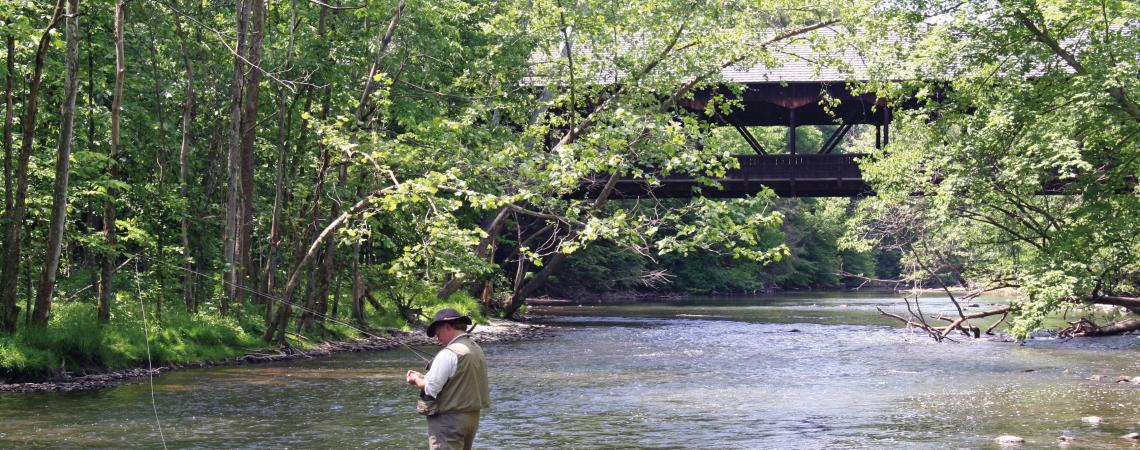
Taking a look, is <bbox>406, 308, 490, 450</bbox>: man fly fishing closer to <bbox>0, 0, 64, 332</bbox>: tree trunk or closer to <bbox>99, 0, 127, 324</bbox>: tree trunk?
<bbox>0, 0, 64, 332</bbox>: tree trunk

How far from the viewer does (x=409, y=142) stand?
1916 centimetres

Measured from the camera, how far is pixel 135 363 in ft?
55.1

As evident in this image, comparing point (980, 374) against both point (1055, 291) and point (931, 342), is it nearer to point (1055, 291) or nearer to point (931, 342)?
point (1055, 291)

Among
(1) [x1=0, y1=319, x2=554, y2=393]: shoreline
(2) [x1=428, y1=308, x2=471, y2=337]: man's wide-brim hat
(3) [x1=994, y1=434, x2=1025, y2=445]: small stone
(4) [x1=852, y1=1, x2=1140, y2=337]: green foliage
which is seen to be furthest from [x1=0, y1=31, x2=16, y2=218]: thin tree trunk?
(4) [x1=852, y1=1, x2=1140, y2=337]: green foliage

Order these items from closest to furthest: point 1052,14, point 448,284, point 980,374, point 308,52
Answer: point 1052,14, point 980,374, point 308,52, point 448,284

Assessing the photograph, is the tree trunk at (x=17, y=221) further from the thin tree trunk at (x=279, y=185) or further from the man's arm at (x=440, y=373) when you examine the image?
the man's arm at (x=440, y=373)

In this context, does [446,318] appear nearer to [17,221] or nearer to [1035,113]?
[17,221]

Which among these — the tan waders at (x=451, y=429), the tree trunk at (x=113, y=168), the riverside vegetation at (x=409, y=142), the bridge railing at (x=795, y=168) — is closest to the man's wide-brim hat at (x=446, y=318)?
the tan waders at (x=451, y=429)

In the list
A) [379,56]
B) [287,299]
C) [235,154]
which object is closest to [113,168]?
[235,154]

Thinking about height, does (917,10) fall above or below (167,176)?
above

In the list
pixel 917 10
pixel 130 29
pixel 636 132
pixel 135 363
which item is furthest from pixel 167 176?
pixel 917 10

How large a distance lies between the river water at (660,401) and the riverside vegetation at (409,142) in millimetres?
1240

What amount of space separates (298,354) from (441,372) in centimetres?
1398

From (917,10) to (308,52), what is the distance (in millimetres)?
9981
